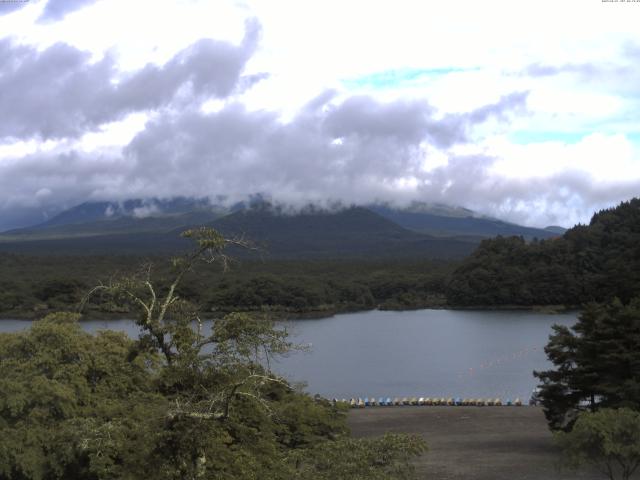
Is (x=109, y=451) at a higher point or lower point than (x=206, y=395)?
lower

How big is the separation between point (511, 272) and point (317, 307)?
67.4 ft

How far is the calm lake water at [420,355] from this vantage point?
37.5 m

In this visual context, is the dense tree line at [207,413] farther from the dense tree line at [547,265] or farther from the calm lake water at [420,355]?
the dense tree line at [547,265]

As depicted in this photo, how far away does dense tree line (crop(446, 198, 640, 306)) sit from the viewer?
79062 mm

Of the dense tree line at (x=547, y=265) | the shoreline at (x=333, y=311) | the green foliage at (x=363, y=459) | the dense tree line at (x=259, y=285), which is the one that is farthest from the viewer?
the dense tree line at (x=547, y=265)

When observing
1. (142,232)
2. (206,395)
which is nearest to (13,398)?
(206,395)

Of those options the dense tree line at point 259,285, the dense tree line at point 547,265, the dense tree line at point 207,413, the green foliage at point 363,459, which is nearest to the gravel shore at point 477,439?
the green foliage at point 363,459

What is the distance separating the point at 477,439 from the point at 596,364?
4769 millimetres

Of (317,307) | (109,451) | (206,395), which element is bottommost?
(317,307)

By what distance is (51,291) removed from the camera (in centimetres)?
7256

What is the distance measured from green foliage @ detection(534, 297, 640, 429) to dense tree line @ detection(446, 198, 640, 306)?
182 ft

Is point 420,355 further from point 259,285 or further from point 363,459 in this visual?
point 363,459

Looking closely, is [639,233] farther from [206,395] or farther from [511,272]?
[206,395]

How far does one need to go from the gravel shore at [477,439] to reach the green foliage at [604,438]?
1.13 metres
